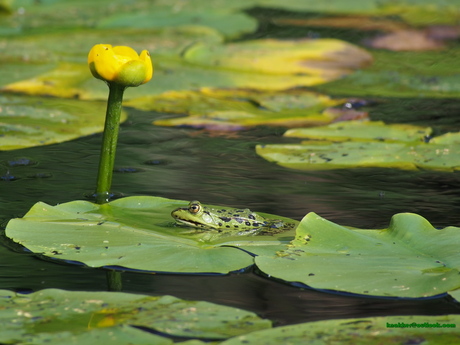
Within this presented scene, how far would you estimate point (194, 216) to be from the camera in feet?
7.88

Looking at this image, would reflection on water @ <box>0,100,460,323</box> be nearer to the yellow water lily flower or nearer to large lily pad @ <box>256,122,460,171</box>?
large lily pad @ <box>256,122,460,171</box>

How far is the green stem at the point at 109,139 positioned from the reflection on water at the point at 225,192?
29 centimetres

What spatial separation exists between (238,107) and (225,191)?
181cm

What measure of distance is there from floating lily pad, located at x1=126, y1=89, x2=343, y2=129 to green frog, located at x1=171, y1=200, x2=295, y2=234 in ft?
6.34

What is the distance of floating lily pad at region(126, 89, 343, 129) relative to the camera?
446cm

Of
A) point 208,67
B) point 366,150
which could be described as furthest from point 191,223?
point 208,67

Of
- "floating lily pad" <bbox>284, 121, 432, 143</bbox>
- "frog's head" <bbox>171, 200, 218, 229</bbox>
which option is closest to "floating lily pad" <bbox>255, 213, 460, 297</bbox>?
"frog's head" <bbox>171, 200, 218, 229</bbox>

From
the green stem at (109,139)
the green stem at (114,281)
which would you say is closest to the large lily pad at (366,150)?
the green stem at (109,139)

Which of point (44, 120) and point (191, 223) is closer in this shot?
point (191, 223)

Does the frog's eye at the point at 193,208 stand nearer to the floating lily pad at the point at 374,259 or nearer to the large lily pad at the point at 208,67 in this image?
the floating lily pad at the point at 374,259

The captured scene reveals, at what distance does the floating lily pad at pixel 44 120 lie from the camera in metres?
3.72

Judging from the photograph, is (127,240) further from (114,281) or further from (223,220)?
(223,220)

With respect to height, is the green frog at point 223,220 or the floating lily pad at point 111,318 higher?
the green frog at point 223,220

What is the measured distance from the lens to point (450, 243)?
86.2 inches
